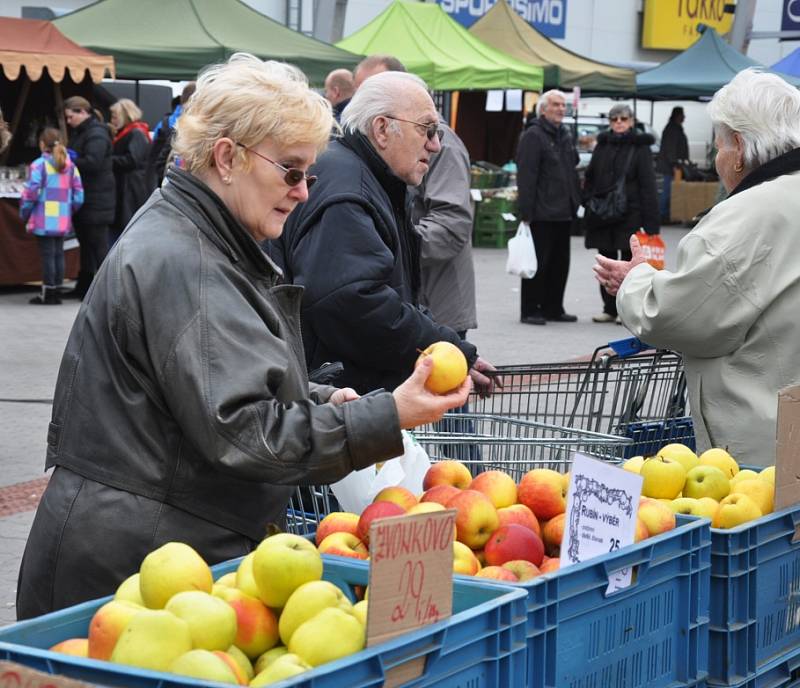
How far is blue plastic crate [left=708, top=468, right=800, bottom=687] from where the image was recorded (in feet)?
10.1

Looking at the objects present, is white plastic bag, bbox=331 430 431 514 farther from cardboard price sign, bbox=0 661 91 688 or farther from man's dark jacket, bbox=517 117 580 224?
man's dark jacket, bbox=517 117 580 224

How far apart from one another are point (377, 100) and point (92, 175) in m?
9.97

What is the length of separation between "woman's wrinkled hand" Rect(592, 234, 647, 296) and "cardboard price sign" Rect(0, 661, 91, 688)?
278cm

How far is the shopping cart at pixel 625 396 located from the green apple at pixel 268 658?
247 centimetres

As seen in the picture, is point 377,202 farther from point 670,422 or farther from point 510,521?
point 510,521

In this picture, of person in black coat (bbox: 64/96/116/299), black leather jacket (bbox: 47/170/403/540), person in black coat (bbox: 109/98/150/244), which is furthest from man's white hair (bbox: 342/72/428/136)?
person in black coat (bbox: 109/98/150/244)

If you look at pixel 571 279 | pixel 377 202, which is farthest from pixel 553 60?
pixel 377 202

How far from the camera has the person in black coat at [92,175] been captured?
547 inches

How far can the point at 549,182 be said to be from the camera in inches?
506

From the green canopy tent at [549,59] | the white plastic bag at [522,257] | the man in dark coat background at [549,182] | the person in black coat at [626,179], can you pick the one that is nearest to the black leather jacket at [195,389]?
the white plastic bag at [522,257]

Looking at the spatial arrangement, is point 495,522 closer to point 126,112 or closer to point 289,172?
point 289,172

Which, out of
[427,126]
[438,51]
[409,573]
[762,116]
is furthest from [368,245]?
[438,51]

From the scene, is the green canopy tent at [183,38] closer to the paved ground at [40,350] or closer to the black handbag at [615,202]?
the paved ground at [40,350]

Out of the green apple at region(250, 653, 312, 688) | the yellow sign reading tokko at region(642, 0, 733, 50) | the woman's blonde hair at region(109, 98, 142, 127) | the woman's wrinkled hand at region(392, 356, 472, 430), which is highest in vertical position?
the yellow sign reading tokko at region(642, 0, 733, 50)
